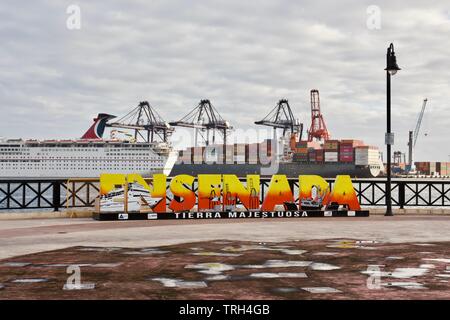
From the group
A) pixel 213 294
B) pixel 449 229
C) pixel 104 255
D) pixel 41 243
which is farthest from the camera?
pixel 449 229

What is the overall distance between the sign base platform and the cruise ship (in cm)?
10489

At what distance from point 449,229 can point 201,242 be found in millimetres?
7821

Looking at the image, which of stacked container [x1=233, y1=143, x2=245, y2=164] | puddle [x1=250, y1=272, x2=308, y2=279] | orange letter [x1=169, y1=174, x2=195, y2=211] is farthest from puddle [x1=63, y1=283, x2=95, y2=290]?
stacked container [x1=233, y1=143, x2=245, y2=164]

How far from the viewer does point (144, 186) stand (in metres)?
20.3

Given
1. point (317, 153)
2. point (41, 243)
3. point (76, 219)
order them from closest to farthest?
point (41, 243), point (76, 219), point (317, 153)

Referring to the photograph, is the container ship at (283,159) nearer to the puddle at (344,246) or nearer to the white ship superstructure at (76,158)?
the white ship superstructure at (76,158)

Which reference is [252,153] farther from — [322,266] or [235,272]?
[235,272]

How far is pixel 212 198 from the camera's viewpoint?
20.8m

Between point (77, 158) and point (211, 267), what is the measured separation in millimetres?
121815

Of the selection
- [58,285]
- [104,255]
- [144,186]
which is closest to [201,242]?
[104,255]

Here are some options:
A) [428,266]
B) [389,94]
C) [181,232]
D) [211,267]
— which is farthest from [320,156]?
[211,267]

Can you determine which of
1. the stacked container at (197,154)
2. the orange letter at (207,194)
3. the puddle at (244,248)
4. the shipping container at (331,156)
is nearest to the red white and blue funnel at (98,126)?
the stacked container at (197,154)

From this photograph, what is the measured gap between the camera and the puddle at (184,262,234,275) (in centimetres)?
838
